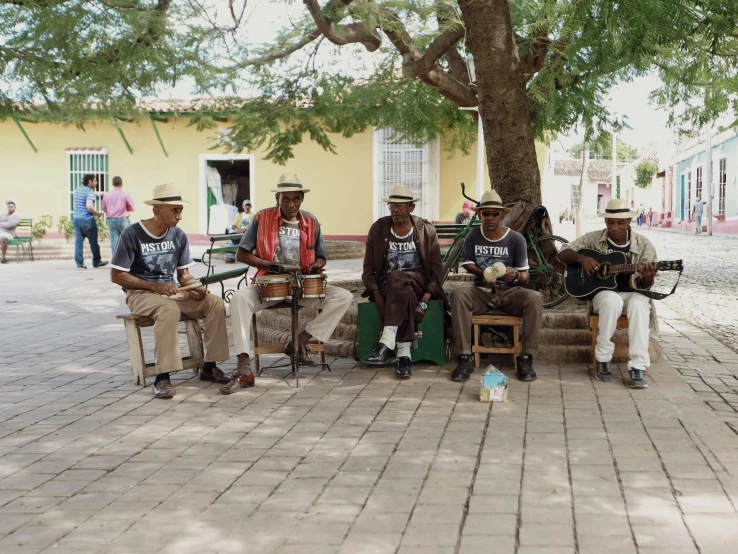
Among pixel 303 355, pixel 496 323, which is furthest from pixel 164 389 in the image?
pixel 496 323

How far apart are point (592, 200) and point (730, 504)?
70.3 m

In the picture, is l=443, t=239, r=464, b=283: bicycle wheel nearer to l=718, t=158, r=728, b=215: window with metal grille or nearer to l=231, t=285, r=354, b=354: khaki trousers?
l=231, t=285, r=354, b=354: khaki trousers

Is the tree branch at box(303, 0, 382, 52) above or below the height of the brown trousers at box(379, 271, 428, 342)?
above

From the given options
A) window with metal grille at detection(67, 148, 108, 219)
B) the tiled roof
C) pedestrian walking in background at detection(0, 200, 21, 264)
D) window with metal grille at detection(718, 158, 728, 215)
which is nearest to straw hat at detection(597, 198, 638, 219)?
pedestrian walking in background at detection(0, 200, 21, 264)

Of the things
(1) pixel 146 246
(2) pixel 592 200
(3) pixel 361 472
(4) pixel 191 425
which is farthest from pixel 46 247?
(2) pixel 592 200

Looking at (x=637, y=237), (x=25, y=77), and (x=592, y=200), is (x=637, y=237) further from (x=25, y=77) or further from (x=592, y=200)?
(x=592, y=200)

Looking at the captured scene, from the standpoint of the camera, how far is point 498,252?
6.92m

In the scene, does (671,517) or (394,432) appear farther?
(394,432)

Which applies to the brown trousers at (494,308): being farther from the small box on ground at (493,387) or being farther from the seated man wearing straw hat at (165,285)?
the seated man wearing straw hat at (165,285)

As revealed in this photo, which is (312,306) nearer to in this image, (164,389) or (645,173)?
(164,389)

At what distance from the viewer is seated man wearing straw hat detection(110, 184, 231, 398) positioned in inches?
246

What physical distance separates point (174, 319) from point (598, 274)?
3.15 m

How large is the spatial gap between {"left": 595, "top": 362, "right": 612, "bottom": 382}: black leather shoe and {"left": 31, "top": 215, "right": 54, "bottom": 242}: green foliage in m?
18.3

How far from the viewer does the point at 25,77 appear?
7.37m
